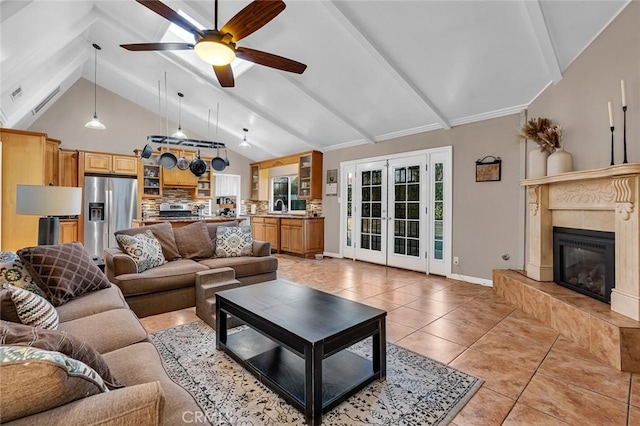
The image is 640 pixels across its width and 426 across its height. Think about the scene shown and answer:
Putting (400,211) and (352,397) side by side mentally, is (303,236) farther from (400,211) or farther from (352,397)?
(352,397)

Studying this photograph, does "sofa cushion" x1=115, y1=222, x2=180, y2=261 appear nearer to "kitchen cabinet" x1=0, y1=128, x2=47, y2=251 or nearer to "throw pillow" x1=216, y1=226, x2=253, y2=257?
"throw pillow" x1=216, y1=226, x2=253, y2=257

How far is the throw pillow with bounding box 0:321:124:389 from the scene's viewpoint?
0.89m

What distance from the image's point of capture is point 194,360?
7.48ft

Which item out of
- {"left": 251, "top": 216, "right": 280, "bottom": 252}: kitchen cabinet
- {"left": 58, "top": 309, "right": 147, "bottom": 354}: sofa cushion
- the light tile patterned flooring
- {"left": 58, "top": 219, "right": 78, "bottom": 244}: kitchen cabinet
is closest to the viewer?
{"left": 58, "top": 309, "right": 147, "bottom": 354}: sofa cushion

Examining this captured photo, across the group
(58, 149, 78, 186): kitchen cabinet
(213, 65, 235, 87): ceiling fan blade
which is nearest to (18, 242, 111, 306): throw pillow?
(213, 65, 235, 87): ceiling fan blade

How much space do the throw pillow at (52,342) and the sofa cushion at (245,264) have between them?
8.90ft

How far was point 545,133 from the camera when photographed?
334 cm

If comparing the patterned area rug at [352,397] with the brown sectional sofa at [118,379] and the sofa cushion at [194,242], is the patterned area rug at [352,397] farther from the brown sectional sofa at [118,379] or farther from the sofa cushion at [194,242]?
the sofa cushion at [194,242]

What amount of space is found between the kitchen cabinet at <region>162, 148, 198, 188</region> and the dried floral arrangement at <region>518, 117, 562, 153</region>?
6.66 meters

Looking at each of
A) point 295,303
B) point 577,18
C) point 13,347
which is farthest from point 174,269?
point 577,18

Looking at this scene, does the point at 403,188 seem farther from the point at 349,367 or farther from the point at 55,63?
the point at 55,63

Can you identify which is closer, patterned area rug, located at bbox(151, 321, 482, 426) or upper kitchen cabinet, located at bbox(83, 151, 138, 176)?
patterned area rug, located at bbox(151, 321, 482, 426)

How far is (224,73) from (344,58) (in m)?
1.69

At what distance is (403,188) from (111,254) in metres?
4.43
